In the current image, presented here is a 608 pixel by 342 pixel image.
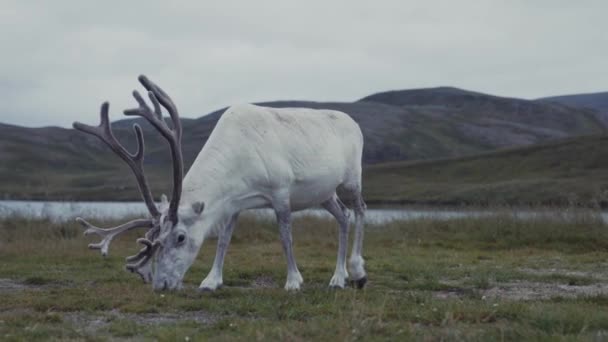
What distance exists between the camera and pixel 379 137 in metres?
133

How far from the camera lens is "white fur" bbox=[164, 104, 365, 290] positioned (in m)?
9.08

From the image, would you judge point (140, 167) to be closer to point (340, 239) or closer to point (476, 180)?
point (340, 239)

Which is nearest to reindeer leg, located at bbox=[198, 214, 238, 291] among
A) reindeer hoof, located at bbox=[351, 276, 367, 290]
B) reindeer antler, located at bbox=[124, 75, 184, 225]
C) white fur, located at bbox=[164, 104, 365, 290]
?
white fur, located at bbox=[164, 104, 365, 290]

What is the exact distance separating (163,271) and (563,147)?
300ft

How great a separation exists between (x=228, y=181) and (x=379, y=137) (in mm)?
124464

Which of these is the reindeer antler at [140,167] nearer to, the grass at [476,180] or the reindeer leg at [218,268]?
the reindeer leg at [218,268]

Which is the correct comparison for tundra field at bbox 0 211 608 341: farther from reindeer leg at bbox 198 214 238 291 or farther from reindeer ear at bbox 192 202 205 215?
reindeer ear at bbox 192 202 205 215

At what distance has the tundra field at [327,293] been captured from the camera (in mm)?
6539

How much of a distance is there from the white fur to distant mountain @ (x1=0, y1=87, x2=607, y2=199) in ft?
324

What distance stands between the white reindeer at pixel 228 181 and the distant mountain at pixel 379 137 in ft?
325

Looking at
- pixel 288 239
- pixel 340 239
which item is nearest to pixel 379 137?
pixel 340 239

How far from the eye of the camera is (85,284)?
1055 cm

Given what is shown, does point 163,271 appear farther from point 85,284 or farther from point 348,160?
point 348,160

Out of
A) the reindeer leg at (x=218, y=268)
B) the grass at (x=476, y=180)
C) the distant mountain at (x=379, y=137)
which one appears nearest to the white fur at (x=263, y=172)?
the reindeer leg at (x=218, y=268)
